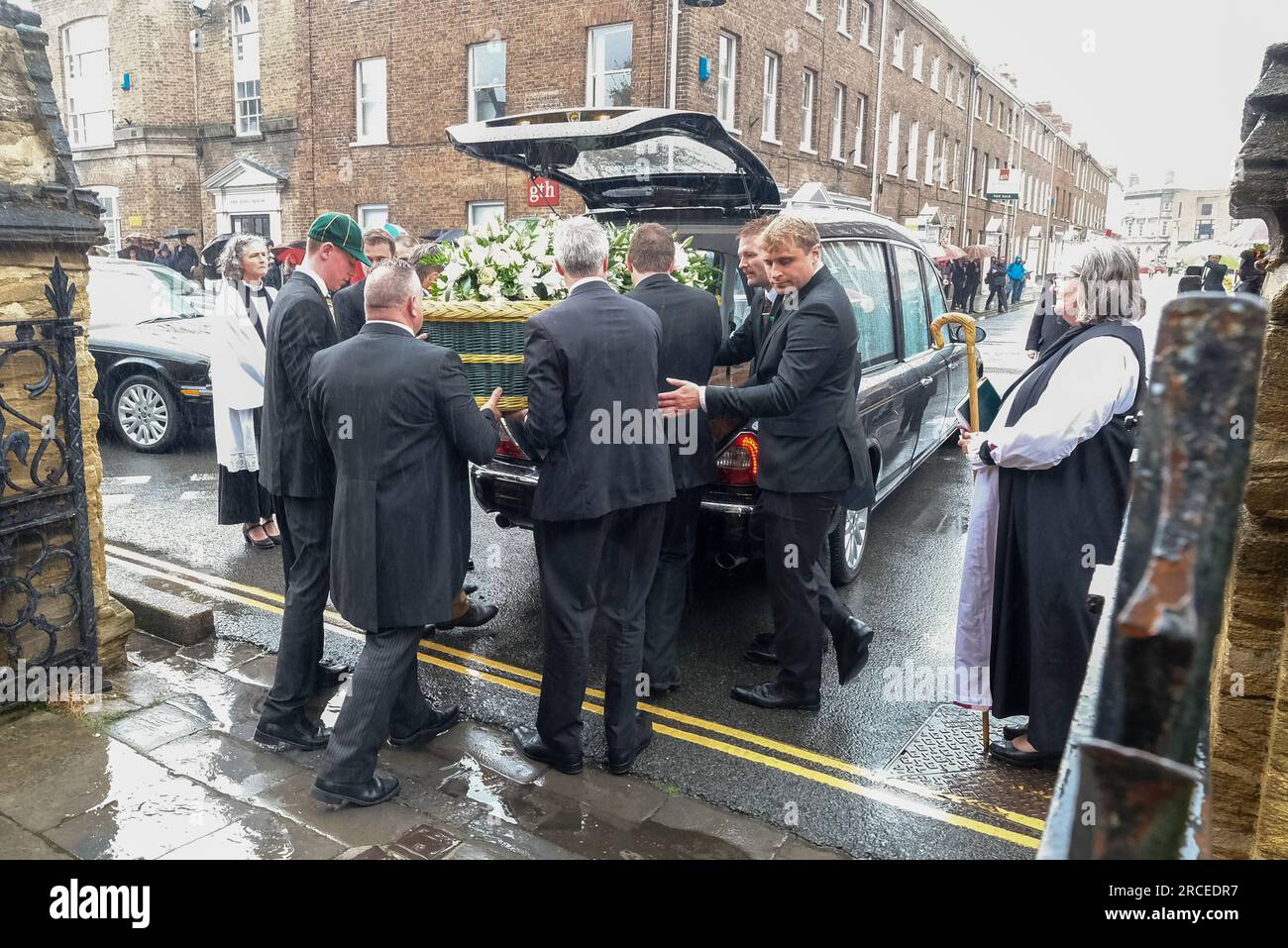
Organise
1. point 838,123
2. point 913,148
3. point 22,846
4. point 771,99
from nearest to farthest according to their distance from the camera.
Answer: point 22,846 < point 771,99 < point 838,123 < point 913,148

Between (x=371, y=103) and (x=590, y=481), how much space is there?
21.6m

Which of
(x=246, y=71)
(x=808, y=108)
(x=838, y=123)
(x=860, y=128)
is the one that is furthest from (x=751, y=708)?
(x=860, y=128)

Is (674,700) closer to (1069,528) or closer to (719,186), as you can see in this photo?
(1069,528)

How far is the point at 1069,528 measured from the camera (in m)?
3.71

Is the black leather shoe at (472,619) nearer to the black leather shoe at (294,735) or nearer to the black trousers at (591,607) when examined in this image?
the black leather shoe at (294,735)

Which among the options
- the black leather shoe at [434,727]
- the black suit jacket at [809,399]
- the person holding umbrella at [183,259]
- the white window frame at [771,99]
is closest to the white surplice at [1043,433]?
the black suit jacket at [809,399]

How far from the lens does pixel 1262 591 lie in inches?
83.1

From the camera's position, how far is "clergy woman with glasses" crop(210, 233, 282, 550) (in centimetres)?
639

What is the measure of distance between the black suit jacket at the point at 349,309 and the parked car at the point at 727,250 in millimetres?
946

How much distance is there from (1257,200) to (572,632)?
8.58 ft

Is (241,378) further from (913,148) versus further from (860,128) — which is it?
(913,148)

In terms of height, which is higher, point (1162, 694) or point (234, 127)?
point (234, 127)

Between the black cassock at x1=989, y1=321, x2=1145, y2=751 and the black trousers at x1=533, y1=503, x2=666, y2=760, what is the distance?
146cm
